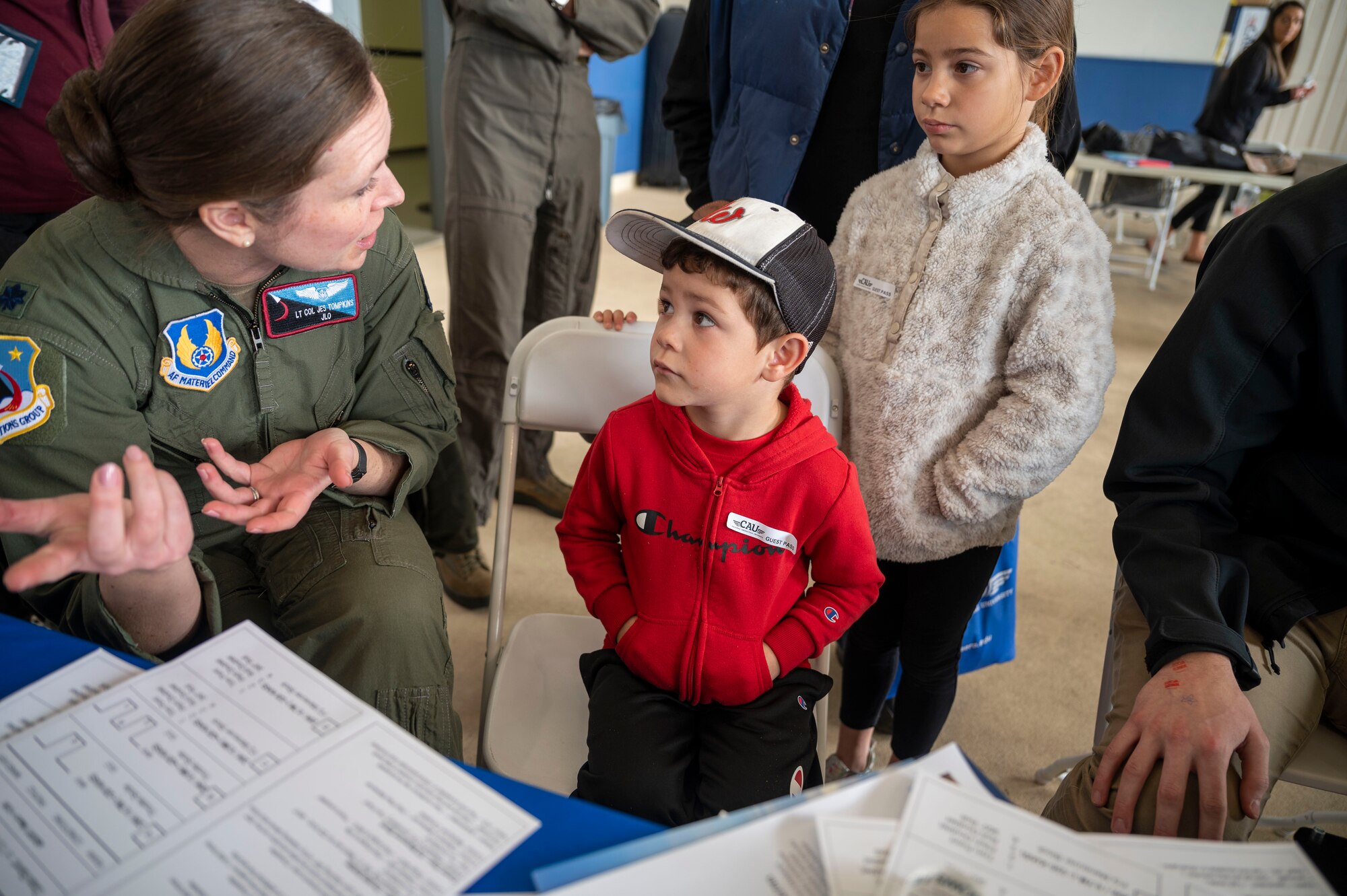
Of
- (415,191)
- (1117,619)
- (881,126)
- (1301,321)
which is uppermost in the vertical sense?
(881,126)

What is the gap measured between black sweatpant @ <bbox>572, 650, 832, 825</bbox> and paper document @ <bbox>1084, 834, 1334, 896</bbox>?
0.53 meters

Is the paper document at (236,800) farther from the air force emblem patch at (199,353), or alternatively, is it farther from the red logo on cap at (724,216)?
the red logo on cap at (724,216)

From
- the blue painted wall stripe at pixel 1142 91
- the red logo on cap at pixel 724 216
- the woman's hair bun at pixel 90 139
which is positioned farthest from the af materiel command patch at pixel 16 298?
the blue painted wall stripe at pixel 1142 91

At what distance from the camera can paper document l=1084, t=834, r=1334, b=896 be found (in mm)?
592

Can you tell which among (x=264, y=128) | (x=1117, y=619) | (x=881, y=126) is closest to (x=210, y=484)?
(x=264, y=128)

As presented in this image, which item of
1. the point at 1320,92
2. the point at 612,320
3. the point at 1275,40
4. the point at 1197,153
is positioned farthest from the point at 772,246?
the point at 1320,92

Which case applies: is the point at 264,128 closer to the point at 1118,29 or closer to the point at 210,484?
the point at 210,484

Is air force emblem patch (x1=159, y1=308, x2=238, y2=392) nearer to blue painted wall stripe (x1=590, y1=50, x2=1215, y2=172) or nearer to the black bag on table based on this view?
the black bag on table

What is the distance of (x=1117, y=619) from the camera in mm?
1212

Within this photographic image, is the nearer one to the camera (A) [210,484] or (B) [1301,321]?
(A) [210,484]

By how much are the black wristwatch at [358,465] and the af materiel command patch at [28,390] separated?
1.10 feet

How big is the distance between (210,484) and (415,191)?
20.6 feet

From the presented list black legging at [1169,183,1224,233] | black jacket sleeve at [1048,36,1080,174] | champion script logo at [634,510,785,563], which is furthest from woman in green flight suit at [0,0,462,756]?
black legging at [1169,183,1224,233]

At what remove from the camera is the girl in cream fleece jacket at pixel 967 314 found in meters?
1.27
